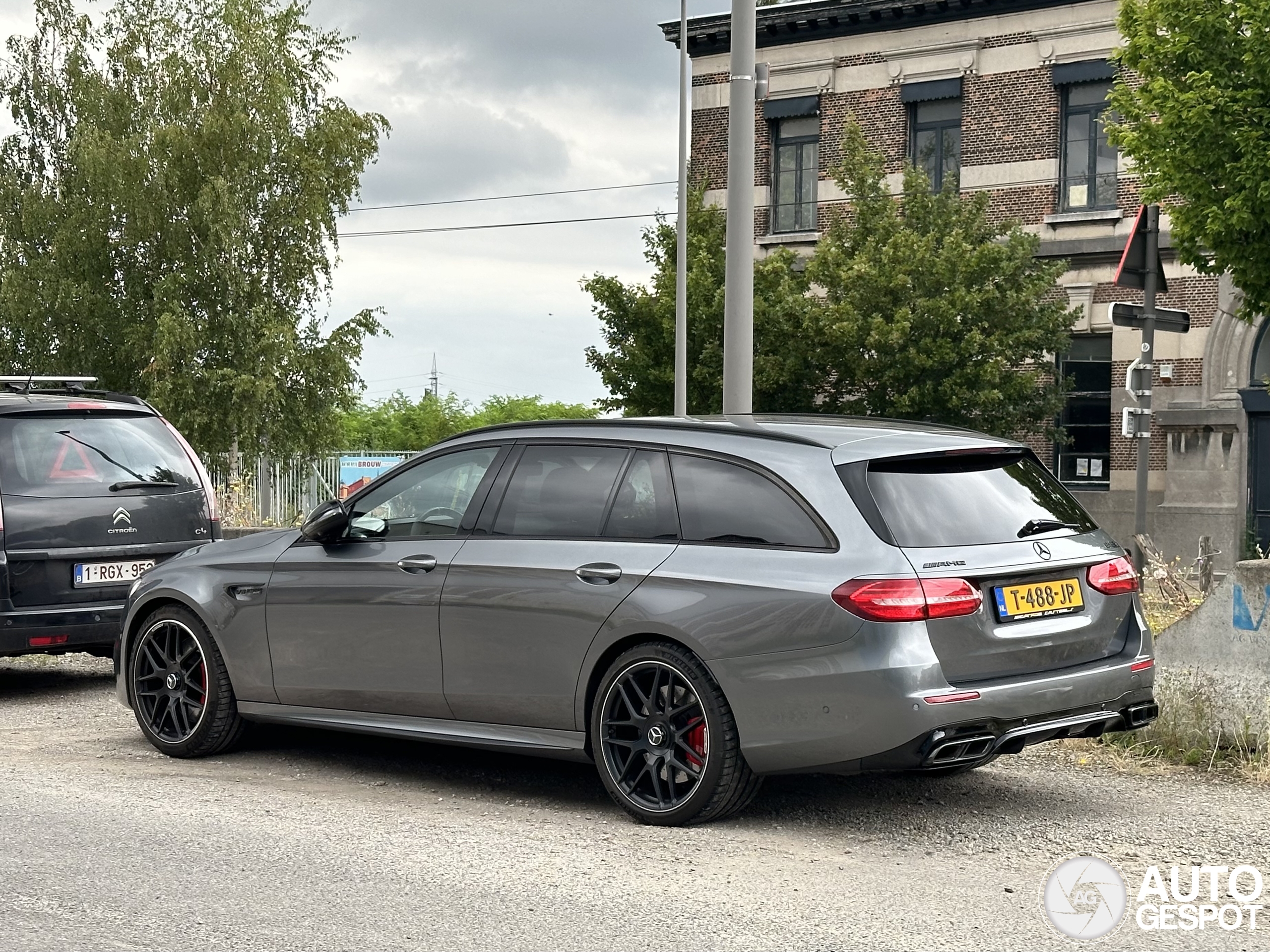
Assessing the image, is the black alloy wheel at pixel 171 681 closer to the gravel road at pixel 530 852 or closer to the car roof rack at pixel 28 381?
the gravel road at pixel 530 852

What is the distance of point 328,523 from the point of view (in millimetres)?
7203

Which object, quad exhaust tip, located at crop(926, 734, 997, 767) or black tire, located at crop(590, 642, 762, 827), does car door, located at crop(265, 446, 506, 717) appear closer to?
black tire, located at crop(590, 642, 762, 827)

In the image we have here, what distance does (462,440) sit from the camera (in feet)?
23.5

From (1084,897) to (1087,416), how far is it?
2215 cm

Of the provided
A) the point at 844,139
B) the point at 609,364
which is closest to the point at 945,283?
the point at 844,139

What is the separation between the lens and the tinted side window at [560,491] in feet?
21.7

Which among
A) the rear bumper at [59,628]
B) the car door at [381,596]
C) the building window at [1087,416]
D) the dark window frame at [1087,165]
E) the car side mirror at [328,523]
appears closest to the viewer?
the car door at [381,596]

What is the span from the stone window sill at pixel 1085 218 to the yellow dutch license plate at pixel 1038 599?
68.9 ft

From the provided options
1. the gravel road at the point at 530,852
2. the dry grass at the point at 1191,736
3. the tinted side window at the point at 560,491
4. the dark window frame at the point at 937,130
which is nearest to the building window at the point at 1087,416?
the dark window frame at the point at 937,130

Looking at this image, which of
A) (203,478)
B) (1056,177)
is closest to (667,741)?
(203,478)

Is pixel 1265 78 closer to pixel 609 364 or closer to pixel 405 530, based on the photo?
pixel 609 364

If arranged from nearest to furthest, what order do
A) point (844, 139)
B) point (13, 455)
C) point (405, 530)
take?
point (405, 530)
point (13, 455)
point (844, 139)

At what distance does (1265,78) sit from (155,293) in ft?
65.7

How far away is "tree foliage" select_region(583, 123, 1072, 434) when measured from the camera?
23.2m
